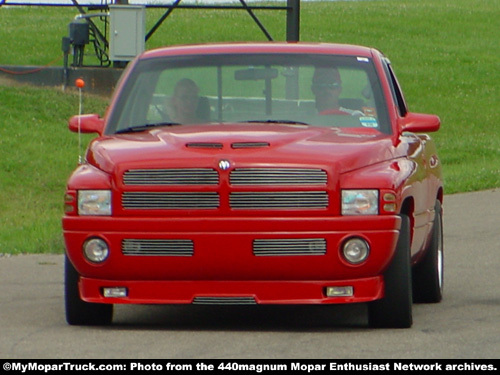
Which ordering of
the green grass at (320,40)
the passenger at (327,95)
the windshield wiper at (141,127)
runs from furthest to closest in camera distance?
the green grass at (320,40) → the passenger at (327,95) → the windshield wiper at (141,127)

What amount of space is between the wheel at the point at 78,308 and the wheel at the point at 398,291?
154 cm

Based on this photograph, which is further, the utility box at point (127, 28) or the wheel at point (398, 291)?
the utility box at point (127, 28)

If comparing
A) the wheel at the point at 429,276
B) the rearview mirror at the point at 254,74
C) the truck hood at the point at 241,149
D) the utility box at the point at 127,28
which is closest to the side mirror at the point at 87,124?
the truck hood at the point at 241,149

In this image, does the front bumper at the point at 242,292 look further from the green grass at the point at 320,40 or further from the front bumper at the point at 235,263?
the green grass at the point at 320,40

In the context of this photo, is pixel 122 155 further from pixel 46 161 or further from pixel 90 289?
pixel 46 161

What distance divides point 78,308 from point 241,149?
1342 millimetres

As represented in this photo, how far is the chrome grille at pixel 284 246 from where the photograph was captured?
717cm

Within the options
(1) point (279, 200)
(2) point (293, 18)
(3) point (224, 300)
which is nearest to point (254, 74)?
(1) point (279, 200)

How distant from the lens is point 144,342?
7059mm

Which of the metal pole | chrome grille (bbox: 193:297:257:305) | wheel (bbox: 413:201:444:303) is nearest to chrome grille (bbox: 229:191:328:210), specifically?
chrome grille (bbox: 193:297:257:305)

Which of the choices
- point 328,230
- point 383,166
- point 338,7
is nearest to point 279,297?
point 328,230

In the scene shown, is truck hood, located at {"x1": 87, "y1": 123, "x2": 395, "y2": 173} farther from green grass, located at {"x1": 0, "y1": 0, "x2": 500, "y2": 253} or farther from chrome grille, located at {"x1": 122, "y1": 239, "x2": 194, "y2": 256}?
green grass, located at {"x1": 0, "y1": 0, "x2": 500, "y2": 253}

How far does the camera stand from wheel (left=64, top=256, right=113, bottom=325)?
771 cm

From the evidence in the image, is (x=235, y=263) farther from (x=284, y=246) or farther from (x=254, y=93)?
(x=254, y=93)
